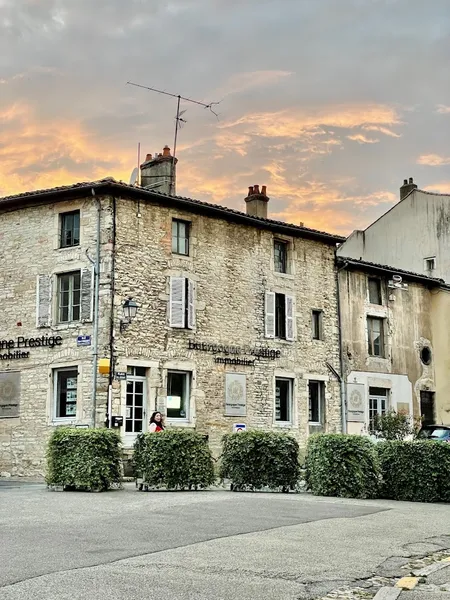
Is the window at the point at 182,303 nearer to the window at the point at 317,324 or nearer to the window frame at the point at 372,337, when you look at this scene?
the window at the point at 317,324

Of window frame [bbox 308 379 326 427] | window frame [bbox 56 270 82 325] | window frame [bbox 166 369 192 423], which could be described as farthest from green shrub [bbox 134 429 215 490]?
window frame [bbox 308 379 326 427]

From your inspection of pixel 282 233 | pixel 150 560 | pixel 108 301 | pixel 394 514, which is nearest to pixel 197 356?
pixel 108 301

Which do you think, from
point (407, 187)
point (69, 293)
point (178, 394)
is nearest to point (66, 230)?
point (69, 293)

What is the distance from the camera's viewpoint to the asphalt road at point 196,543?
6469 millimetres

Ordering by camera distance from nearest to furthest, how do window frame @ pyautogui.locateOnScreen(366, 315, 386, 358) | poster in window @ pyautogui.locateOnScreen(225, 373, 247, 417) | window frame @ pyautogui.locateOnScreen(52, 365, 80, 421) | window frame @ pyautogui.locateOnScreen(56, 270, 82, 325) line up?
window frame @ pyautogui.locateOnScreen(52, 365, 80, 421) < window frame @ pyautogui.locateOnScreen(56, 270, 82, 325) < poster in window @ pyautogui.locateOnScreen(225, 373, 247, 417) < window frame @ pyautogui.locateOnScreen(366, 315, 386, 358)

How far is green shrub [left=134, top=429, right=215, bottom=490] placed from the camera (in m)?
15.0

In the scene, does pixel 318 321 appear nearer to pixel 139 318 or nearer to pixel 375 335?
pixel 375 335

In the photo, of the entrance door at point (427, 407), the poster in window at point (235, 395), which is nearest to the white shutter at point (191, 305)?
the poster in window at point (235, 395)

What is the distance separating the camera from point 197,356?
2306 cm

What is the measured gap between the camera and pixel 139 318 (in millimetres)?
21844

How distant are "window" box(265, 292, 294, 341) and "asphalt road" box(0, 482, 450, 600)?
1179 cm

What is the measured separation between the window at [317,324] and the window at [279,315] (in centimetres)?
127

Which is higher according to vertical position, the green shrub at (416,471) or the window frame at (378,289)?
the window frame at (378,289)

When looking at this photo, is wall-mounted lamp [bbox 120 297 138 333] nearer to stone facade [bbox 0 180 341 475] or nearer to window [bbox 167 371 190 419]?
stone facade [bbox 0 180 341 475]
